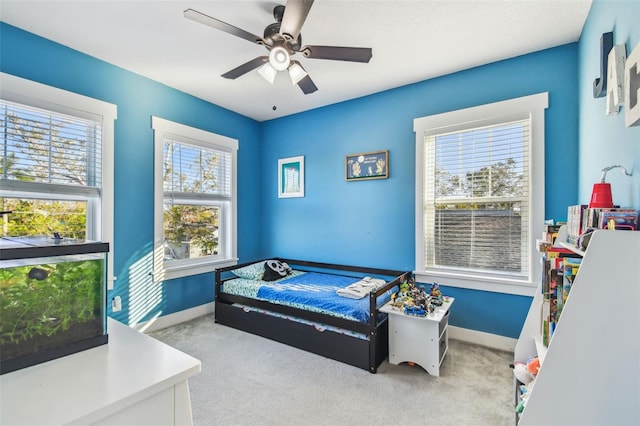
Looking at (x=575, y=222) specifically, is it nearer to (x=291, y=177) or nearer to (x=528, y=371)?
(x=528, y=371)

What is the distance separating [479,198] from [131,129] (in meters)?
3.46

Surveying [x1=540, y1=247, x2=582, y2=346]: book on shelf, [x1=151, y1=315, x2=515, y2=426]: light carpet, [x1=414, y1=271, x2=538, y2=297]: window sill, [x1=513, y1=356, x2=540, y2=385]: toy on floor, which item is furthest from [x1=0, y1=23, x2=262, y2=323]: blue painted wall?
[x1=540, y1=247, x2=582, y2=346]: book on shelf

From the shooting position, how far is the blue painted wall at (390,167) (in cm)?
242

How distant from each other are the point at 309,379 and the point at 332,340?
0.38m

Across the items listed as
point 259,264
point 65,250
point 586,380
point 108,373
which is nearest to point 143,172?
point 259,264

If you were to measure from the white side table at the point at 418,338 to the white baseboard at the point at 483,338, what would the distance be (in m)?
0.48

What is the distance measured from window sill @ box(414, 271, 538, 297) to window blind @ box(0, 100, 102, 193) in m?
3.29

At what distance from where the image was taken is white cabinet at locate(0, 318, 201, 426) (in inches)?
24.5

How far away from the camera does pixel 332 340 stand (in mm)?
2436

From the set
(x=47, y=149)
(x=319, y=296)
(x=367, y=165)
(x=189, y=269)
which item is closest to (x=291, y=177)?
(x=367, y=165)

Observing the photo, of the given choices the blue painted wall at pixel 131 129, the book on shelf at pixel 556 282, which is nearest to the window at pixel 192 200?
the blue painted wall at pixel 131 129

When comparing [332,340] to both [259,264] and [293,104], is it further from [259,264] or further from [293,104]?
[293,104]

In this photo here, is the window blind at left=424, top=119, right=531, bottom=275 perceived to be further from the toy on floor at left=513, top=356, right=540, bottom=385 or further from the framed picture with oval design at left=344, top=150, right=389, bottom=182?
the toy on floor at left=513, top=356, right=540, bottom=385

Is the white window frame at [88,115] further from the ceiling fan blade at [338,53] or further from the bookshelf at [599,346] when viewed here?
the bookshelf at [599,346]
